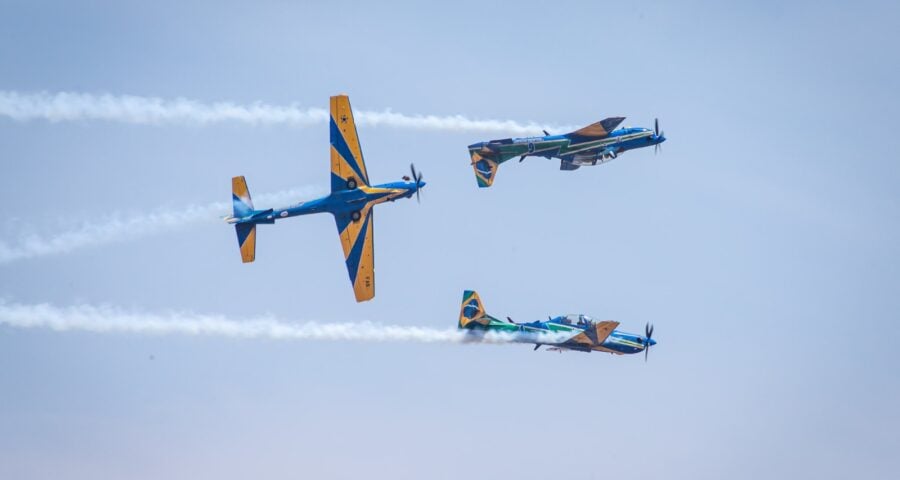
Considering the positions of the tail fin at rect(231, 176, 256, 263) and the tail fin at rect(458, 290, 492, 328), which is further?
the tail fin at rect(458, 290, 492, 328)

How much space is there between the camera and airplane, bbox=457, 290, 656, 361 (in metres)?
73.9

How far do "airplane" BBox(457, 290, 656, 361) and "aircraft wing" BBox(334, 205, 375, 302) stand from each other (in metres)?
5.56

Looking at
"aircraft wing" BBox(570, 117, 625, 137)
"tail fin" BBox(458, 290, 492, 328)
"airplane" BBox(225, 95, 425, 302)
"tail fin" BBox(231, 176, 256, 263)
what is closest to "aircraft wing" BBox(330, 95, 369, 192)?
"airplane" BBox(225, 95, 425, 302)

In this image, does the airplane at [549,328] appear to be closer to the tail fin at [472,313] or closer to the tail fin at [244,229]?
the tail fin at [472,313]

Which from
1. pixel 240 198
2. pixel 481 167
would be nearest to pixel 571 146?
pixel 481 167

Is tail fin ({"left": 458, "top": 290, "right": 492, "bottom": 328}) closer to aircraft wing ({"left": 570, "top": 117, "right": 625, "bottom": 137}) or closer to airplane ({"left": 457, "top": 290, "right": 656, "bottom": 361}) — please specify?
airplane ({"left": 457, "top": 290, "right": 656, "bottom": 361})

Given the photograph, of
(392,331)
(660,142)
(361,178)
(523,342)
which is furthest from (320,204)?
(660,142)

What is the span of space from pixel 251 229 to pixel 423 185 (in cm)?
873

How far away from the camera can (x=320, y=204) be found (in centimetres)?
7056

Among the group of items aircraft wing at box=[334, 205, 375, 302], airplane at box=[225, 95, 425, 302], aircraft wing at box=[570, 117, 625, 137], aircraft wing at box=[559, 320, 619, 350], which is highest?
→ aircraft wing at box=[570, 117, 625, 137]

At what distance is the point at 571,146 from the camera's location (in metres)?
74.9

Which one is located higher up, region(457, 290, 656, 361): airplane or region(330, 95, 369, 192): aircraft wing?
region(330, 95, 369, 192): aircraft wing

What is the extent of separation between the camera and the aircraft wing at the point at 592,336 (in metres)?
74.3

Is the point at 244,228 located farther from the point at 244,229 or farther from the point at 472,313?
the point at 472,313
